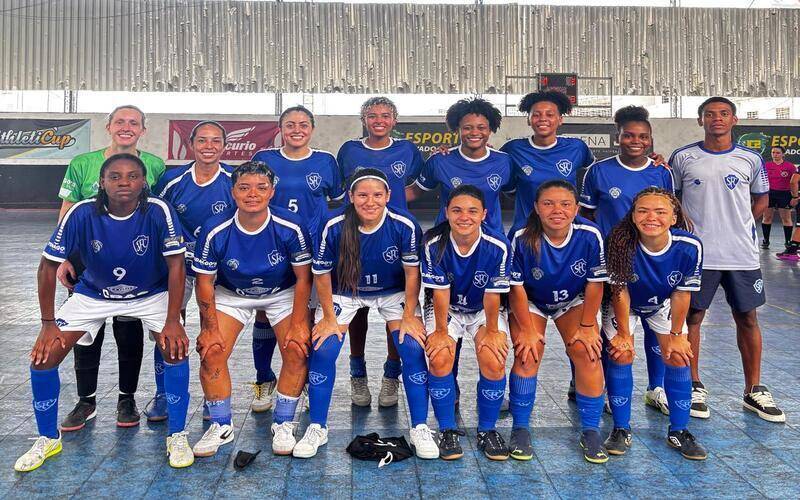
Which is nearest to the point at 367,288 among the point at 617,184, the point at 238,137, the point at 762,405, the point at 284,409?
the point at 284,409

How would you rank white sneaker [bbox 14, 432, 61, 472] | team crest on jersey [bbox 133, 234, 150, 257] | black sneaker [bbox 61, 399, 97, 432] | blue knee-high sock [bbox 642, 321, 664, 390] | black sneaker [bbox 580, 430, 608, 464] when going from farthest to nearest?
blue knee-high sock [bbox 642, 321, 664, 390]
black sneaker [bbox 61, 399, 97, 432]
team crest on jersey [bbox 133, 234, 150, 257]
black sneaker [bbox 580, 430, 608, 464]
white sneaker [bbox 14, 432, 61, 472]

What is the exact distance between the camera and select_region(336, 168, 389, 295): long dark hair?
3.37 metres

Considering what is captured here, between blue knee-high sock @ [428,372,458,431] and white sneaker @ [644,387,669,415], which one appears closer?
blue knee-high sock @ [428,372,458,431]

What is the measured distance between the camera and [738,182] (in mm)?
3914

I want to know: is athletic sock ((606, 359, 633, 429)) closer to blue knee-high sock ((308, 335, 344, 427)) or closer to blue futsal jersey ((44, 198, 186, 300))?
blue knee-high sock ((308, 335, 344, 427))

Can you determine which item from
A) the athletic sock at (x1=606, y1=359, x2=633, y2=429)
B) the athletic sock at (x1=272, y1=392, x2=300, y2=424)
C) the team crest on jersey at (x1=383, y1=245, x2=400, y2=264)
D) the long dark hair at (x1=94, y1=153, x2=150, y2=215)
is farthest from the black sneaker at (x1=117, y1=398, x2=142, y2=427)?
the athletic sock at (x1=606, y1=359, x2=633, y2=429)

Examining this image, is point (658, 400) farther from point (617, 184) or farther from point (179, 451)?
point (179, 451)

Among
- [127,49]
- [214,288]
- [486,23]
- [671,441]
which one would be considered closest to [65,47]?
[127,49]

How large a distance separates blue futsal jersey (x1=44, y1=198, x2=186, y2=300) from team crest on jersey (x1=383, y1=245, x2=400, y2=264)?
38.2 inches

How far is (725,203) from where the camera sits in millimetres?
3910

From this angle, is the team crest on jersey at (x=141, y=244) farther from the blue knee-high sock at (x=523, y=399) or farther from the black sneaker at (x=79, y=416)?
the blue knee-high sock at (x=523, y=399)

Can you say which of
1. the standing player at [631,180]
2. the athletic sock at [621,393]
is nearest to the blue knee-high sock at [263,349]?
the athletic sock at [621,393]

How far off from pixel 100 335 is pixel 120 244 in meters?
0.76

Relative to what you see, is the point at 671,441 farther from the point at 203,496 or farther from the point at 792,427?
the point at 203,496
